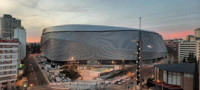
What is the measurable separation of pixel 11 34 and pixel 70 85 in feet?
335

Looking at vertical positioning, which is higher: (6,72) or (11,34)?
(11,34)

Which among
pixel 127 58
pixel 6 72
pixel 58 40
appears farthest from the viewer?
pixel 58 40

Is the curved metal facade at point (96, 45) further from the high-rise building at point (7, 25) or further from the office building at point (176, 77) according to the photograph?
the high-rise building at point (7, 25)

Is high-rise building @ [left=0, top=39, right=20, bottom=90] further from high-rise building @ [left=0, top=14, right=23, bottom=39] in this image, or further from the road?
high-rise building @ [left=0, top=14, right=23, bottom=39]

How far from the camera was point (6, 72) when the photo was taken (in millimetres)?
26125

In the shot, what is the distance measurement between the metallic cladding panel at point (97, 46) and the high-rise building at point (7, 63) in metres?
33.9

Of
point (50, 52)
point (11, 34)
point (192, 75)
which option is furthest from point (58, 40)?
point (11, 34)

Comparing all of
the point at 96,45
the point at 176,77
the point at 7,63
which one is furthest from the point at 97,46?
the point at 176,77

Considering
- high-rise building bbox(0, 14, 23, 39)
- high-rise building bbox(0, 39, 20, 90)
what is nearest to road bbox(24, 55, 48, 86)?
high-rise building bbox(0, 39, 20, 90)

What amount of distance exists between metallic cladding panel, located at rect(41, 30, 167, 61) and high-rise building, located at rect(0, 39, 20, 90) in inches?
1336

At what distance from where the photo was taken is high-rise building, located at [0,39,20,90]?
2553cm

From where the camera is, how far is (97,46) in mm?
61250

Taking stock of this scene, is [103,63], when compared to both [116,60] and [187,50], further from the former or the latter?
[187,50]

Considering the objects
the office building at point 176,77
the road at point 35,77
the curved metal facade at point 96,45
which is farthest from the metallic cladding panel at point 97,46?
the office building at point 176,77
